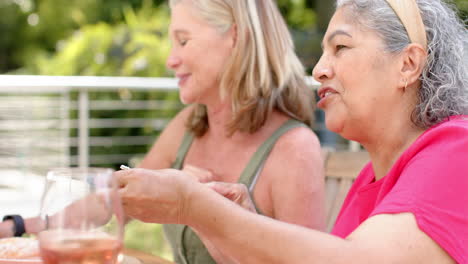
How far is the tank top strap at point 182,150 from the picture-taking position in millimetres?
2248

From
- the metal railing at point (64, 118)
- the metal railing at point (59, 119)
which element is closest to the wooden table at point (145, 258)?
the metal railing at point (64, 118)

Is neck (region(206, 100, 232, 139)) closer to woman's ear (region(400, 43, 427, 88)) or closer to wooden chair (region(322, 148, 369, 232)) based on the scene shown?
wooden chair (region(322, 148, 369, 232))

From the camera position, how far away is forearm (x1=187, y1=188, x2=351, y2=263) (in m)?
1.10

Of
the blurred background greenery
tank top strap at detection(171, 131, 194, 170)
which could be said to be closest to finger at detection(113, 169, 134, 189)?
tank top strap at detection(171, 131, 194, 170)

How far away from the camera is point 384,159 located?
1440 millimetres

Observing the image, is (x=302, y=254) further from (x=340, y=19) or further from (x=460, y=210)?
(x=340, y=19)

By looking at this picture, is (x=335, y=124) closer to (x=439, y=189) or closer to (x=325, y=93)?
(x=325, y=93)

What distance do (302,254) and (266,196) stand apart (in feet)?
2.96

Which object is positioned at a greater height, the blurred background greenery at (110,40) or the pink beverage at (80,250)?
the pink beverage at (80,250)

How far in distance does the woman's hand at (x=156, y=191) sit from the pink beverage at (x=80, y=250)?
25 centimetres

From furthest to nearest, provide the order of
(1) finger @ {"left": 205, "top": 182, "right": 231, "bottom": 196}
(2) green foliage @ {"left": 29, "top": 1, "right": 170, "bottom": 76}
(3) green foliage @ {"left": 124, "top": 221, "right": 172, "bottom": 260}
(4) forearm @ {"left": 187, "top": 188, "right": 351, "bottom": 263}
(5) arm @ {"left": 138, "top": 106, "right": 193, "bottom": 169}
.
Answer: (2) green foliage @ {"left": 29, "top": 1, "right": 170, "bottom": 76}
(3) green foliage @ {"left": 124, "top": 221, "right": 172, "bottom": 260}
(5) arm @ {"left": 138, "top": 106, "right": 193, "bottom": 169}
(1) finger @ {"left": 205, "top": 182, "right": 231, "bottom": 196}
(4) forearm @ {"left": 187, "top": 188, "right": 351, "bottom": 263}

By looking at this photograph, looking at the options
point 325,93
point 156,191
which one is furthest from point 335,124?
point 156,191

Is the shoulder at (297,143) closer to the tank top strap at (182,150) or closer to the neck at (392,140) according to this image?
the tank top strap at (182,150)

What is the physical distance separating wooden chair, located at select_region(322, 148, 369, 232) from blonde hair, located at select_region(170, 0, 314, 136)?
0.56ft
